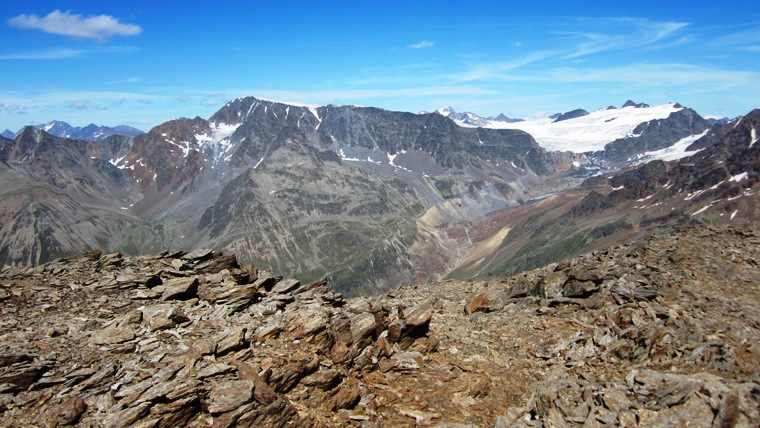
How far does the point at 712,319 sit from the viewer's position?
2950cm

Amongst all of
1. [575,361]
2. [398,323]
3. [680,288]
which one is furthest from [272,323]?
[680,288]

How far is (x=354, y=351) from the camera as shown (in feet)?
83.3

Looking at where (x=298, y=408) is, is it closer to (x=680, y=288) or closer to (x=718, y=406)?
(x=718, y=406)

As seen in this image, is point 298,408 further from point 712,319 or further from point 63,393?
point 712,319

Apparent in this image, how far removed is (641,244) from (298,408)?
41.5 meters

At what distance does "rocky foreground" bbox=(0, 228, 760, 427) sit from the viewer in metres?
18.6

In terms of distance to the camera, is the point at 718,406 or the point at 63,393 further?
the point at 63,393

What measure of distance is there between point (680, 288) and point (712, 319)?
5.74 meters

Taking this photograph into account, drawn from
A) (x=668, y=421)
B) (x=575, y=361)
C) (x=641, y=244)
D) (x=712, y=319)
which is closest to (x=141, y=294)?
(x=575, y=361)

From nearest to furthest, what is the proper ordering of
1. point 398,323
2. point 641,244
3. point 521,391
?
point 521,391 → point 398,323 → point 641,244

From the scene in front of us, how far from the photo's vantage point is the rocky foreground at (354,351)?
18.6 meters

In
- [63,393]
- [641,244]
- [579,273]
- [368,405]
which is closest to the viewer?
[63,393]

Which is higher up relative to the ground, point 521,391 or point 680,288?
point 680,288

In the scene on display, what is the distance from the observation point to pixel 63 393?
1884cm
